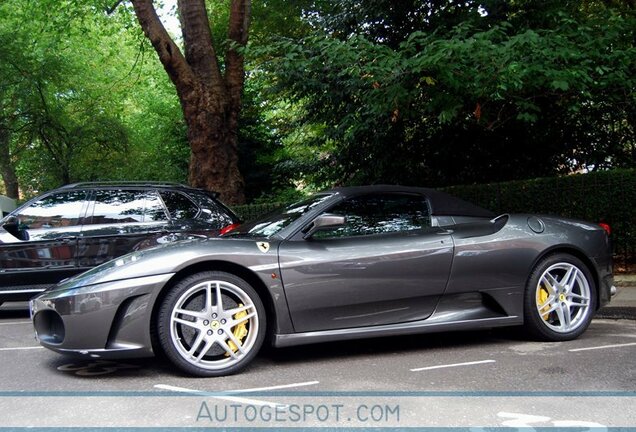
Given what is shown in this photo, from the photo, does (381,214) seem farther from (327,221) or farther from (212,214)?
(212,214)

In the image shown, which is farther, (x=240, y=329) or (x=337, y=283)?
(x=337, y=283)

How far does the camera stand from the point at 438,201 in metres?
5.33

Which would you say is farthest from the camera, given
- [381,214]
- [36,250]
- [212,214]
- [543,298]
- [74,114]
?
[74,114]

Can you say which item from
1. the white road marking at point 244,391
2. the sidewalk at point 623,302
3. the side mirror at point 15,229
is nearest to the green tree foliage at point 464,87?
the sidewalk at point 623,302

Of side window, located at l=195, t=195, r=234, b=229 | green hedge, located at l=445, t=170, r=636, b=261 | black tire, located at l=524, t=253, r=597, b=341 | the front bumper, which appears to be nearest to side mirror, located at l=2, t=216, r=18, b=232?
side window, located at l=195, t=195, r=234, b=229

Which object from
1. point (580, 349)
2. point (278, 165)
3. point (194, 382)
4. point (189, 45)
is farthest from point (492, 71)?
point (278, 165)

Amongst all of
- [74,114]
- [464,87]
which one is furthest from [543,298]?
[74,114]

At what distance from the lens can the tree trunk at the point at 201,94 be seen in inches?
469

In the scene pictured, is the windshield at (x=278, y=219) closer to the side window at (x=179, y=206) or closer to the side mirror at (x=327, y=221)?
the side mirror at (x=327, y=221)

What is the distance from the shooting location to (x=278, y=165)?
1630 centimetres

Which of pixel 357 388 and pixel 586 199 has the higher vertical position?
pixel 586 199

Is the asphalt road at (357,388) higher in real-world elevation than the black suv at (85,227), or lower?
lower

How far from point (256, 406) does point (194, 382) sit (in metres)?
0.69

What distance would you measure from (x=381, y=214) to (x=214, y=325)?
5.30 feet
